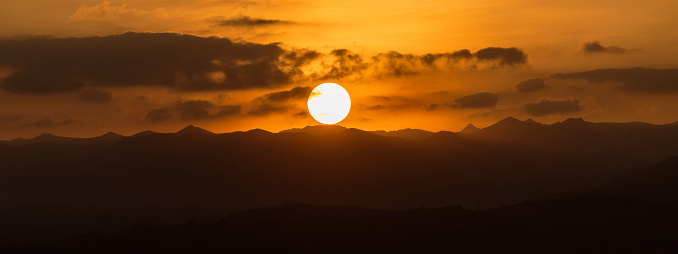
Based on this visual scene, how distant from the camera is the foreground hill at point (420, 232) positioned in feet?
421

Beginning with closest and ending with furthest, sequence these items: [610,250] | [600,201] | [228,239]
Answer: [610,250]
[228,239]
[600,201]

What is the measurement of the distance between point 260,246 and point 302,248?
275 inches

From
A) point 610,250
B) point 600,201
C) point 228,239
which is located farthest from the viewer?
Answer: point 600,201

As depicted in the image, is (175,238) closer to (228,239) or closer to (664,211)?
(228,239)

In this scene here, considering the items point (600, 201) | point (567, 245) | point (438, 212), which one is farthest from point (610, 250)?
point (438, 212)

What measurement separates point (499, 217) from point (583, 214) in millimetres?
14308

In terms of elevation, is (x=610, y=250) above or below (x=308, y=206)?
below

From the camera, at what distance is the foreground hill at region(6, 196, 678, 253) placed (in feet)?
421

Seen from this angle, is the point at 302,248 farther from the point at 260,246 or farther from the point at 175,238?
the point at 175,238

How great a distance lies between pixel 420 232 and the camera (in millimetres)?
134500

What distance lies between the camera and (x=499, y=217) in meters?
142

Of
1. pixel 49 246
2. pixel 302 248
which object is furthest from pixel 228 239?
pixel 49 246

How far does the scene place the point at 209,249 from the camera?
132 metres

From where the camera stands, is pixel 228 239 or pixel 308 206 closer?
pixel 228 239
